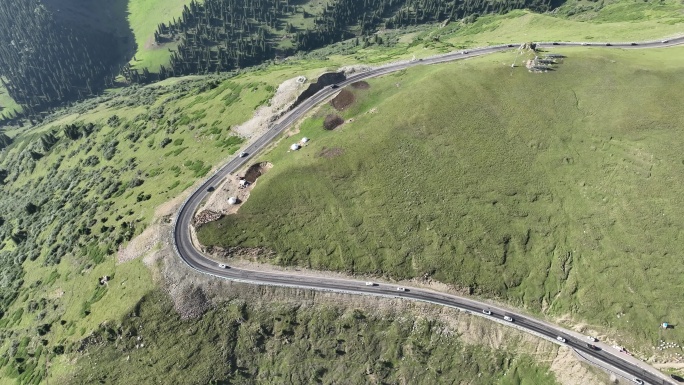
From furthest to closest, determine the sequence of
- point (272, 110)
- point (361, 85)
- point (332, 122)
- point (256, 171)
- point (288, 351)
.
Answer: point (361, 85)
point (272, 110)
point (332, 122)
point (256, 171)
point (288, 351)

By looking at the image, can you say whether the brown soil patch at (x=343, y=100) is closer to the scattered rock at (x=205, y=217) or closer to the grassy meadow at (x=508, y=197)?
the grassy meadow at (x=508, y=197)

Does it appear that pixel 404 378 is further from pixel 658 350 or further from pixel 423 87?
pixel 423 87

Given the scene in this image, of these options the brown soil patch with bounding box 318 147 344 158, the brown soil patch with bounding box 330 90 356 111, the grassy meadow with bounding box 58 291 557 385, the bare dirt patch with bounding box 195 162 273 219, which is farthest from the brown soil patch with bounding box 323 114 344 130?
the grassy meadow with bounding box 58 291 557 385

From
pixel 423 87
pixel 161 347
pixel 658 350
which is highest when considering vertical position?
pixel 423 87

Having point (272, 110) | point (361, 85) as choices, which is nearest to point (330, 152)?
point (272, 110)

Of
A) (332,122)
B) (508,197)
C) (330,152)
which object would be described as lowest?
(508,197)

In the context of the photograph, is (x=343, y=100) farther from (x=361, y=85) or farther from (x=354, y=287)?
(x=354, y=287)

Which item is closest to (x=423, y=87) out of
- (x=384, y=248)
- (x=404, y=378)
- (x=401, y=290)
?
(x=384, y=248)
